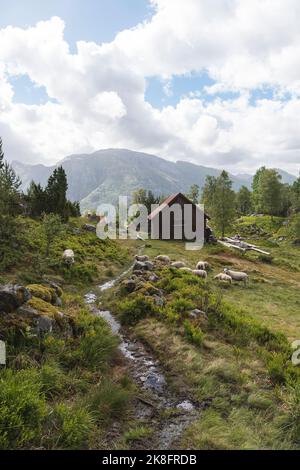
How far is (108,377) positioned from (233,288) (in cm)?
1755

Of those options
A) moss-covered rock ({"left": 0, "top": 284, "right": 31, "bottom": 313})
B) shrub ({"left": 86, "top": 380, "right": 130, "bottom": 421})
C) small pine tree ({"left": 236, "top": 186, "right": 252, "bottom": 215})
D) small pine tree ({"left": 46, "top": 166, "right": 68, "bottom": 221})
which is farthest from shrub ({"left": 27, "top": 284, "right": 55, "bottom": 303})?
small pine tree ({"left": 236, "top": 186, "right": 252, "bottom": 215})

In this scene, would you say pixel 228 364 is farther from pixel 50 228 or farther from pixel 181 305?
pixel 50 228

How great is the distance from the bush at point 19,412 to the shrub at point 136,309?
7.28 meters

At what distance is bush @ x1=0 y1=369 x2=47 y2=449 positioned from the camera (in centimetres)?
605

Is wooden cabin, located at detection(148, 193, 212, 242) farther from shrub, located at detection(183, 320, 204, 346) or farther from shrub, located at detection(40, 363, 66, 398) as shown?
shrub, located at detection(40, 363, 66, 398)

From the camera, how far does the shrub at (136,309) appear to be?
14609mm

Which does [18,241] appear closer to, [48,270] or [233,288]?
[48,270]

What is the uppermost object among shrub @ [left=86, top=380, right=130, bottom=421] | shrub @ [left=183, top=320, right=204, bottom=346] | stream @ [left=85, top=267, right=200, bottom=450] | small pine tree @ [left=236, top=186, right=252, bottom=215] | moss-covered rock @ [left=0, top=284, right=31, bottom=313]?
small pine tree @ [left=236, top=186, right=252, bottom=215]

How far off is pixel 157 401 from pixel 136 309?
635 centimetres

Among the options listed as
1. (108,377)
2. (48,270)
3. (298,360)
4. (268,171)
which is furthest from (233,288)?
(268,171)

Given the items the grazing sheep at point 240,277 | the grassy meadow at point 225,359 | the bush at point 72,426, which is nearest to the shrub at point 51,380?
the bush at point 72,426

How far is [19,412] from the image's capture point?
648 cm

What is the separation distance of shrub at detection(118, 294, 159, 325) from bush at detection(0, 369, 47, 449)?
7282mm

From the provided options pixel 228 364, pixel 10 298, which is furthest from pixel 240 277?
Result: pixel 10 298
